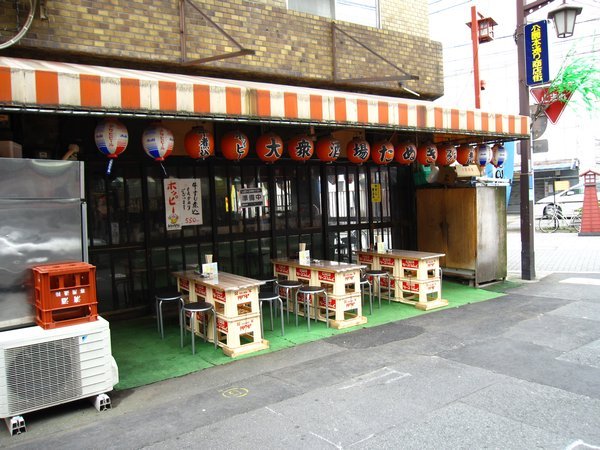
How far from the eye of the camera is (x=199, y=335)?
323 inches

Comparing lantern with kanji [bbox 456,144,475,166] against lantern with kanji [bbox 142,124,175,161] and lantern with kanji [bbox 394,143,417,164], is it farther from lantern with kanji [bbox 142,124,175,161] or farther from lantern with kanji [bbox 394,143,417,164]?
lantern with kanji [bbox 142,124,175,161]

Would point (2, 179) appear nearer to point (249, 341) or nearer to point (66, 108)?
point (66, 108)

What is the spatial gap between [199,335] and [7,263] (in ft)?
11.5

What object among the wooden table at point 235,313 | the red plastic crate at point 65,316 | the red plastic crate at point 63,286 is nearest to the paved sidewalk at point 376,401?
the wooden table at point 235,313

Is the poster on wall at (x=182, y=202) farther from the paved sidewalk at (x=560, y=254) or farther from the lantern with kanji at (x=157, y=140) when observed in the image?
the paved sidewalk at (x=560, y=254)

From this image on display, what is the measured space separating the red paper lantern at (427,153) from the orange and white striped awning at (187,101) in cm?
103

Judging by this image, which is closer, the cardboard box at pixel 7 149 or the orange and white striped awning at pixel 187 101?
the orange and white striped awning at pixel 187 101

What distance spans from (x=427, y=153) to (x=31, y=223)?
763 centimetres

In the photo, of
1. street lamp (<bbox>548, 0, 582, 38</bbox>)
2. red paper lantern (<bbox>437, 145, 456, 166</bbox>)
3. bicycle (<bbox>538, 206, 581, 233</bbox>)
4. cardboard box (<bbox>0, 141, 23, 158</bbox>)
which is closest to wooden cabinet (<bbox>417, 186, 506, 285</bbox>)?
red paper lantern (<bbox>437, 145, 456, 166</bbox>)

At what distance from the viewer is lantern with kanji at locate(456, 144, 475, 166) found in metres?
10.9

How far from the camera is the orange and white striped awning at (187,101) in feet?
17.7

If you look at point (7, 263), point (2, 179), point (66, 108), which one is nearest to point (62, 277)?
point (7, 263)

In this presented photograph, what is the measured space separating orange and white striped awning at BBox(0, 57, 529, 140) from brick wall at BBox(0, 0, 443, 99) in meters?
1.08

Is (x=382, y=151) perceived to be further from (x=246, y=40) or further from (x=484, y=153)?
(x=246, y=40)
